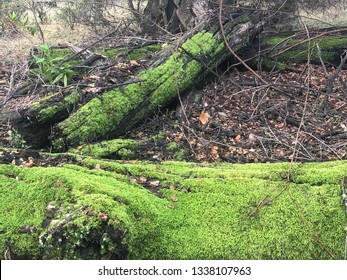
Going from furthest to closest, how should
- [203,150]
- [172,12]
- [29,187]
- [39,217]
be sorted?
[172,12] < [203,150] < [29,187] < [39,217]

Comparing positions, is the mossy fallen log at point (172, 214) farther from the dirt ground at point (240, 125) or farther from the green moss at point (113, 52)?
the green moss at point (113, 52)

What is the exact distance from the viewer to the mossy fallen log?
2.21 m

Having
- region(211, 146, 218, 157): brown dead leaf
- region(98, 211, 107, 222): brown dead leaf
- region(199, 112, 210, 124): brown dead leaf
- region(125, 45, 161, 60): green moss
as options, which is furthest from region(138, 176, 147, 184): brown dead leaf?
region(125, 45, 161, 60): green moss

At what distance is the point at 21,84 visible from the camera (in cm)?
612

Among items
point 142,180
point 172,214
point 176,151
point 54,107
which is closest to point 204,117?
point 176,151

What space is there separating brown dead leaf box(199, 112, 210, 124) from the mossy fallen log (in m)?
2.38

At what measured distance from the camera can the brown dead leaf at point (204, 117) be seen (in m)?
5.26

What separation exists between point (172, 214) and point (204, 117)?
3037 mm

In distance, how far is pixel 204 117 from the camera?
536 centimetres

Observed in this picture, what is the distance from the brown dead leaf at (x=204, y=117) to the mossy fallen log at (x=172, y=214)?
238cm

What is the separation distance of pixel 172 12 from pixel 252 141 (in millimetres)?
6202

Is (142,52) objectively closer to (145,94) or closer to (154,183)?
(145,94)
